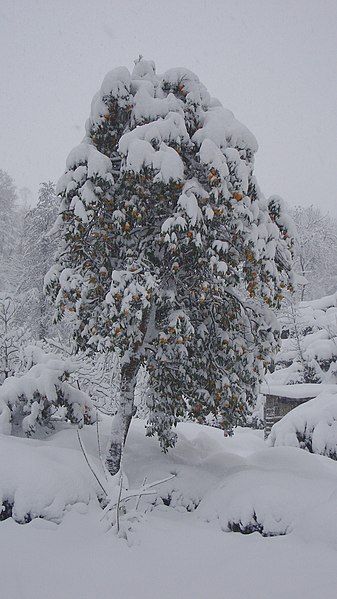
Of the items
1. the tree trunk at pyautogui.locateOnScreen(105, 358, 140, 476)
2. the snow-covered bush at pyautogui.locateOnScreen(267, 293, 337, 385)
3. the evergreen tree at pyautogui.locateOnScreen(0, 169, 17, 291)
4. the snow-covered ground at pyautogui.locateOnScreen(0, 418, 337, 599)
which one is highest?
the evergreen tree at pyautogui.locateOnScreen(0, 169, 17, 291)

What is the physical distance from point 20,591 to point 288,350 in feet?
56.5

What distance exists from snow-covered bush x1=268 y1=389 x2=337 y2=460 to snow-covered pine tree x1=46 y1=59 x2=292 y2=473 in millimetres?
1946

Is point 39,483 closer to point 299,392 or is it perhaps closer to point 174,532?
point 174,532

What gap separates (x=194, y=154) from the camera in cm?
630

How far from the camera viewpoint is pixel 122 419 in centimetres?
670

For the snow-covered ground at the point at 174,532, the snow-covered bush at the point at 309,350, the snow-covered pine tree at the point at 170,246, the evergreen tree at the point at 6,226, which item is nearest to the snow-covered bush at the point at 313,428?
the snow-covered ground at the point at 174,532

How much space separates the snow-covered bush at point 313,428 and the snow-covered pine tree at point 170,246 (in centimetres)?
195

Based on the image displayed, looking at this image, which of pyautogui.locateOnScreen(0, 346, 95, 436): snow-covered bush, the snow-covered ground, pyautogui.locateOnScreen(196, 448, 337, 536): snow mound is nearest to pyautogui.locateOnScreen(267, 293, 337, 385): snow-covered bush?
pyautogui.locateOnScreen(196, 448, 337, 536): snow mound

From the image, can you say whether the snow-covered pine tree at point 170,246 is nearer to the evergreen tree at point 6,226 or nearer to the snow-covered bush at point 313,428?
the snow-covered bush at point 313,428

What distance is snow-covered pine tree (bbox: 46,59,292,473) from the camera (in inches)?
222

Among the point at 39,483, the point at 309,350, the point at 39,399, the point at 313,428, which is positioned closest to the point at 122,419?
the point at 39,399

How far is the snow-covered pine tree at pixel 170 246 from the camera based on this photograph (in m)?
5.64

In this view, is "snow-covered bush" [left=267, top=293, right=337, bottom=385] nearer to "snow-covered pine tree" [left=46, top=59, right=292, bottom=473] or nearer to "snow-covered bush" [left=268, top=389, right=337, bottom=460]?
"snow-covered bush" [left=268, top=389, right=337, bottom=460]

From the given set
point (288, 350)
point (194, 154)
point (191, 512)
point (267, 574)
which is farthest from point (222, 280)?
point (288, 350)
